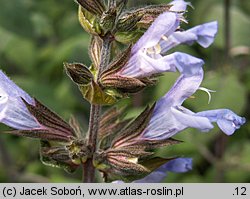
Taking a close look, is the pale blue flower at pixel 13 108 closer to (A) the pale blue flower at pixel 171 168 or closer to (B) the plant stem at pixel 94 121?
(B) the plant stem at pixel 94 121

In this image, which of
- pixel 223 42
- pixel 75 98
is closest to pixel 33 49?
pixel 75 98

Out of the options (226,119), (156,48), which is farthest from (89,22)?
(226,119)

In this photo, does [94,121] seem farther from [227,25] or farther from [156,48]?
[227,25]

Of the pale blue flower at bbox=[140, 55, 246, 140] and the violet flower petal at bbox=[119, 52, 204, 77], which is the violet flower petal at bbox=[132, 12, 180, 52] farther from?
the pale blue flower at bbox=[140, 55, 246, 140]

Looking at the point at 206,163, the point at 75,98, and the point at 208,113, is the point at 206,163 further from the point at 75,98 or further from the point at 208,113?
the point at 208,113

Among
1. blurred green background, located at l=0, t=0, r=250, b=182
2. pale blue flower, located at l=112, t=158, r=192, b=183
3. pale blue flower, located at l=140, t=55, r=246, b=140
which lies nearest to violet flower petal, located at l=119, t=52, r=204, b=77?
pale blue flower, located at l=140, t=55, r=246, b=140

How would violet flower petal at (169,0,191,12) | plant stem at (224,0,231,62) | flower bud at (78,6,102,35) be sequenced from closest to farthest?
flower bud at (78,6,102,35) → violet flower petal at (169,0,191,12) → plant stem at (224,0,231,62)
